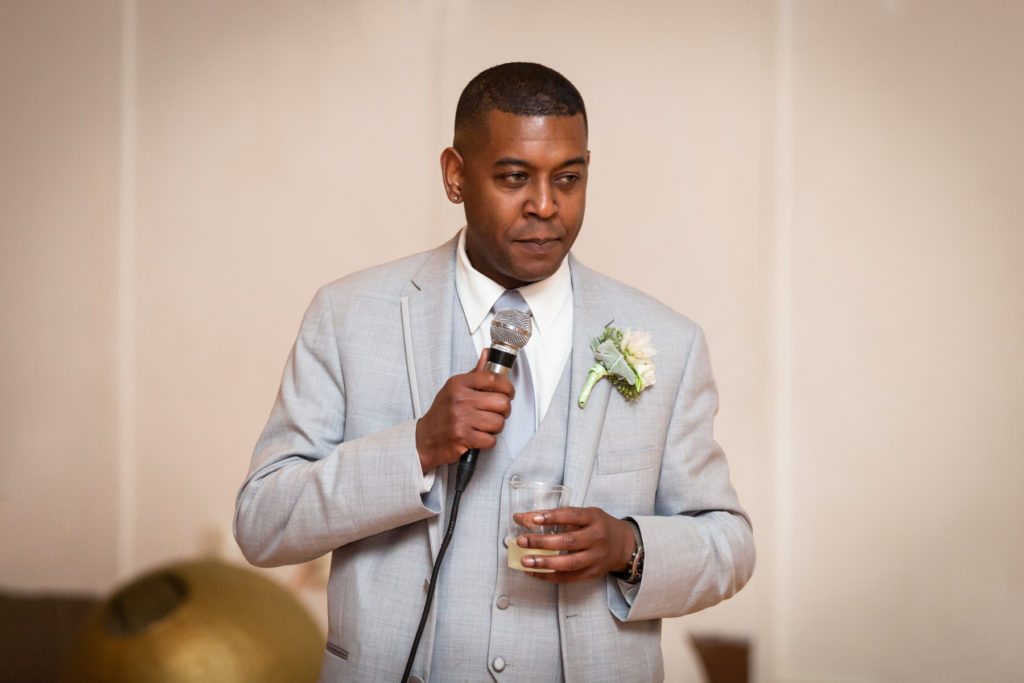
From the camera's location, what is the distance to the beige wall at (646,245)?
4.27 metres

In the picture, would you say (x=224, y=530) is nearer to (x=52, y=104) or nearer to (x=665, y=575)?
(x=52, y=104)

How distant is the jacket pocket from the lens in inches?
87.0

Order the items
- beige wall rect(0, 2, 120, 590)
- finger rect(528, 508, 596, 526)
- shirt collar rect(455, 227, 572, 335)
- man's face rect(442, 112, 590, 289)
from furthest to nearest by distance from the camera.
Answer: beige wall rect(0, 2, 120, 590)
shirt collar rect(455, 227, 572, 335)
man's face rect(442, 112, 590, 289)
finger rect(528, 508, 596, 526)

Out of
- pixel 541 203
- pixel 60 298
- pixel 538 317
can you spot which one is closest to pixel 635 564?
pixel 538 317

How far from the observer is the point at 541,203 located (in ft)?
7.10

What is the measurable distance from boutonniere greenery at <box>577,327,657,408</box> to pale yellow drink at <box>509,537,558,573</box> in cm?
34

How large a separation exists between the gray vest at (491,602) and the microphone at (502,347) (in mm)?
140

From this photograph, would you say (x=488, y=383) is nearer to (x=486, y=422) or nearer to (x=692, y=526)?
(x=486, y=422)

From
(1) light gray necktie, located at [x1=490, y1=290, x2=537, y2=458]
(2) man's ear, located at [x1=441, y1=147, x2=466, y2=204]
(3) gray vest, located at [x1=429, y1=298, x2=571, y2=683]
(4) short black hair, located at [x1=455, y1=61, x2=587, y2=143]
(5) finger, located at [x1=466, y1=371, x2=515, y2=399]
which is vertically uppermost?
(4) short black hair, located at [x1=455, y1=61, x2=587, y2=143]

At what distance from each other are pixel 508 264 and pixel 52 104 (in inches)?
126

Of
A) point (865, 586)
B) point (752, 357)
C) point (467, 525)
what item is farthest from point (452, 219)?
point (467, 525)

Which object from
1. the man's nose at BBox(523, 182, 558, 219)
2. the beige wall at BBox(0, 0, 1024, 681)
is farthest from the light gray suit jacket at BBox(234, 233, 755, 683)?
the beige wall at BBox(0, 0, 1024, 681)

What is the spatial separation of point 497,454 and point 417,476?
23cm

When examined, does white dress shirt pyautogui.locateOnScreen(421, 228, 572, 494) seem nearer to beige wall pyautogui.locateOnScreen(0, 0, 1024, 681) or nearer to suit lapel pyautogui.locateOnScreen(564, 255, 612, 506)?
suit lapel pyautogui.locateOnScreen(564, 255, 612, 506)
